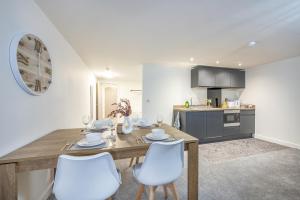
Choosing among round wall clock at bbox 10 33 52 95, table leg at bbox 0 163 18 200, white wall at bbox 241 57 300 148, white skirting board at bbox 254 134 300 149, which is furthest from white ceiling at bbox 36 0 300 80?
white skirting board at bbox 254 134 300 149

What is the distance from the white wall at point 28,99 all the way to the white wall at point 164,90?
7.13 feet

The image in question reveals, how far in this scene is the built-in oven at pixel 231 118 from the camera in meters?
4.00

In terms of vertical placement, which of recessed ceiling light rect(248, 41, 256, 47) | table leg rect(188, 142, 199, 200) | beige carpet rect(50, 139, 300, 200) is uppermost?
recessed ceiling light rect(248, 41, 256, 47)

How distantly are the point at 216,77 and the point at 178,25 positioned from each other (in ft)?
9.41

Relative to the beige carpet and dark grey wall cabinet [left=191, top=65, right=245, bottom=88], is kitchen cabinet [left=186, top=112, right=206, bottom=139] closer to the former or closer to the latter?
the beige carpet

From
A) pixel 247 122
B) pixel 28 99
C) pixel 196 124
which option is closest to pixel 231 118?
pixel 247 122

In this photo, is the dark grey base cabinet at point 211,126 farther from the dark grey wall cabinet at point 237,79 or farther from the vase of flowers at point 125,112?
the vase of flowers at point 125,112

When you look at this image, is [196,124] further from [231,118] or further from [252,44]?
[252,44]

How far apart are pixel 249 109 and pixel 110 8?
14.6 ft

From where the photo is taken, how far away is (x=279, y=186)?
195cm

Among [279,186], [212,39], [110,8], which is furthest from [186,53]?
[279,186]

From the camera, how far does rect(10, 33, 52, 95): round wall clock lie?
1.17m

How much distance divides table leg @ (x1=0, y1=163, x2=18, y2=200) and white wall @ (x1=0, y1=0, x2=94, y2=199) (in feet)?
0.47

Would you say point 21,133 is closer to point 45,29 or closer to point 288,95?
point 45,29
